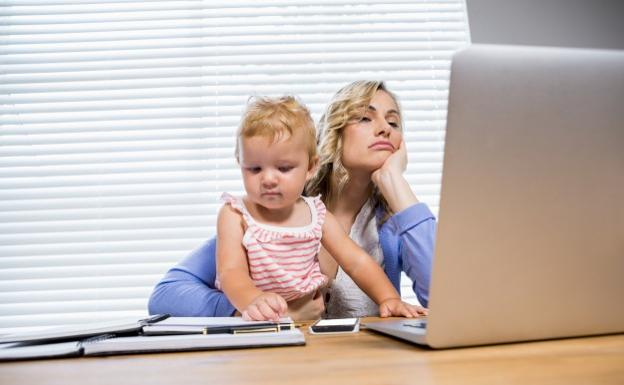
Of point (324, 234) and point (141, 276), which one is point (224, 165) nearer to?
point (141, 276)

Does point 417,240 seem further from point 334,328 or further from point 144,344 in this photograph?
point 144,344

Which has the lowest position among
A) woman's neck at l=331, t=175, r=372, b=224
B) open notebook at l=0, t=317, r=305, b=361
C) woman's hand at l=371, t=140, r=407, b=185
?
open notebook at l=0, t=317, r=305, b=361

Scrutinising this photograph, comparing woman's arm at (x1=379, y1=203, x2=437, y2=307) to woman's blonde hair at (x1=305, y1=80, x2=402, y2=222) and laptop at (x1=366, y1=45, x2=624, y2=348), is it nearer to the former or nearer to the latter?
woman's blonde hair at (x1=305, y1=80, x2=402, y2=222)

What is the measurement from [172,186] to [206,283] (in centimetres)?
104

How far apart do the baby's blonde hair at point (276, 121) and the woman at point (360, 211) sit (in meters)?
0.22

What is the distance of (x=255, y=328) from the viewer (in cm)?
92

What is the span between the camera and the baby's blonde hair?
4.78 ft

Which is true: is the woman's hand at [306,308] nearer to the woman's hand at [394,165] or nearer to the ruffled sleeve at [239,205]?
the ruffled sleeve at [239,205]

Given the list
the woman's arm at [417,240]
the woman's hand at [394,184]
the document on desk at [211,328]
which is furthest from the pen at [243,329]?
the woman's hand at [394,184]

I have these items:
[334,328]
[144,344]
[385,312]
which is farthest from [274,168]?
[144,344]

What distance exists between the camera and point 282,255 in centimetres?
155

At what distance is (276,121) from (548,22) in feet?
5.53

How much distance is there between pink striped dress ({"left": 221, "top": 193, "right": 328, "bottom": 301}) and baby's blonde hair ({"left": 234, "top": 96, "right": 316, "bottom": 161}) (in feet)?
0.62

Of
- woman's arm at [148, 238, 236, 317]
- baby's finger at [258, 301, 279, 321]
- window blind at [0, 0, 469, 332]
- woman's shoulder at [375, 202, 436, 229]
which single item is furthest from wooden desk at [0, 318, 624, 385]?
window blind at [0, 0, 469, 332]
